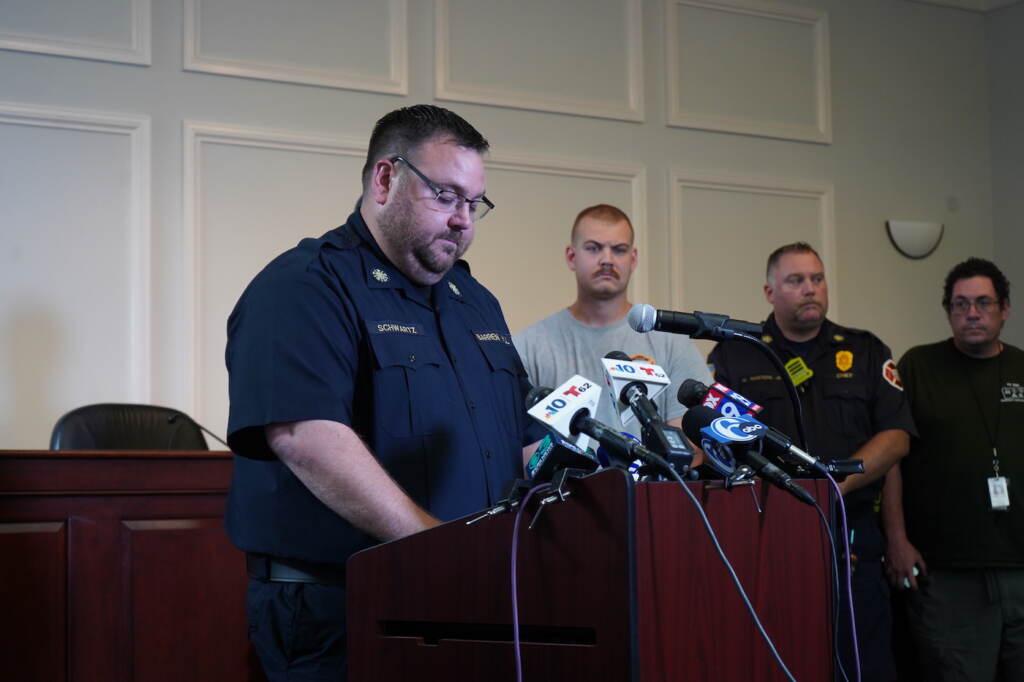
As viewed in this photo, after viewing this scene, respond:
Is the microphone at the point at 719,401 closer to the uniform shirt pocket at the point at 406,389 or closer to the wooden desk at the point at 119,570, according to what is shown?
the uniform shirt pocket at the point at 406,389

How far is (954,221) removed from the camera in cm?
600

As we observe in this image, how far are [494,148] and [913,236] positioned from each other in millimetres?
2378

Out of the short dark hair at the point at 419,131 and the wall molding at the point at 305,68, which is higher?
the wall molding at the point at 305,68

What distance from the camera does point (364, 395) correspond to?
186 cm

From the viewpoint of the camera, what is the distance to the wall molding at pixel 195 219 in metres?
4.42

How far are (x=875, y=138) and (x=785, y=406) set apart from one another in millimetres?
2900

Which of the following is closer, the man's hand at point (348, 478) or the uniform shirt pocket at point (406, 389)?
the man's hand at point (348, 478)

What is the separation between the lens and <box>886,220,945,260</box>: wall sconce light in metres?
5.80

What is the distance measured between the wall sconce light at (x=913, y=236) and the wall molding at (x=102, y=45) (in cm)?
380

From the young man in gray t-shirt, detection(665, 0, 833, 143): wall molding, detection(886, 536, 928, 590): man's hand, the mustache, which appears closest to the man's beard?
the mustache

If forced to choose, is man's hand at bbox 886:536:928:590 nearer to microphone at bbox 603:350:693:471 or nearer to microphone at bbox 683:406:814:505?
microphone at bbox 683:406:814:505

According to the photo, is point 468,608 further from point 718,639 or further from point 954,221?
point 954,221

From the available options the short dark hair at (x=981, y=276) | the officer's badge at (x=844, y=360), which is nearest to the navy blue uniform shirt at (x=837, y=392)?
the officer's badge at (x=844, y=360)

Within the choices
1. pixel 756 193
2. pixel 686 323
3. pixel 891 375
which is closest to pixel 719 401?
pixel 686 323
